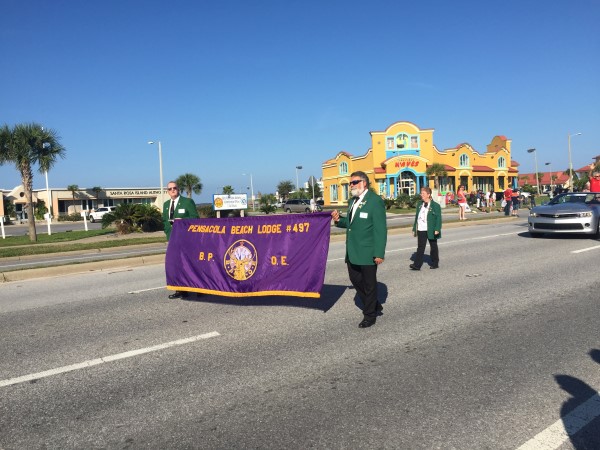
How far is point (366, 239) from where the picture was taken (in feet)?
18.4

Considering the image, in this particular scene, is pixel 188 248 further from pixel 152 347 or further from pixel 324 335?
pixel 324 335

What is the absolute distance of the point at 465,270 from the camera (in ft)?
30.5

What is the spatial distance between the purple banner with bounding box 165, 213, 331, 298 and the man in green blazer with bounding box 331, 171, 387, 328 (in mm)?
423

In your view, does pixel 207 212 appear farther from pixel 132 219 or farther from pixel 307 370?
pixel 307 370

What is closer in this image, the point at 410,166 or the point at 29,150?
the point at 29,150

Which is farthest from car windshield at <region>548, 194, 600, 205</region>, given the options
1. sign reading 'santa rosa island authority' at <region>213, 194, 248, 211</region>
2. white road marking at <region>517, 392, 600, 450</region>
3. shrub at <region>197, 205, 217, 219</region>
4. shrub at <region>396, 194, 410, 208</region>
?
shrub at <region>396, 194, 410, 208</region>

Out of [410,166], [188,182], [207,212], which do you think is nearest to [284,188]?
[188,182]

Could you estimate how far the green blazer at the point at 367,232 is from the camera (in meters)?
5.51

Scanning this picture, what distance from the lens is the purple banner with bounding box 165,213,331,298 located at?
19.8ft

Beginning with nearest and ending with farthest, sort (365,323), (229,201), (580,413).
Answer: (580,413) → (365,323) → (229,201)

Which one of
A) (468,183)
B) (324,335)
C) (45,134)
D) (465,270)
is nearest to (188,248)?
(324,335)

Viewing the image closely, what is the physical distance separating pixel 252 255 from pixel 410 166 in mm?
48286

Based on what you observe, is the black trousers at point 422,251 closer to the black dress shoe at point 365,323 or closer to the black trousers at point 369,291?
the black trousers at point 369,291

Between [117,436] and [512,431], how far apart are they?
272cm
